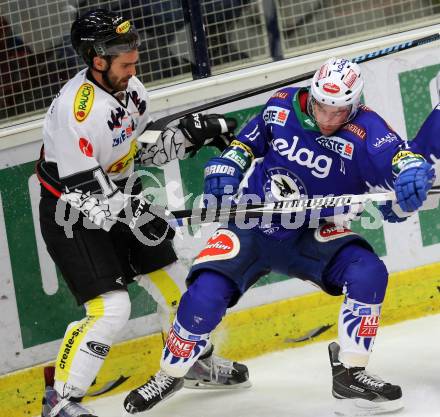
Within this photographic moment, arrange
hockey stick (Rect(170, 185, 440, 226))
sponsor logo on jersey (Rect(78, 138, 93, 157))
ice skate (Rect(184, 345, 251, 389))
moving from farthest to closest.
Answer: ice skate (Rect(184, 345, 251, 389))
sponsor logo on jersey (Rect(78, 138, 93, 157))
hockey stick (Rect(170, 185, 440, 226))

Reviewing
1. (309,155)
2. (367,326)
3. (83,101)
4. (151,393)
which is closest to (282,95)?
(309,155)

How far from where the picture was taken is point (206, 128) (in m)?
4.24

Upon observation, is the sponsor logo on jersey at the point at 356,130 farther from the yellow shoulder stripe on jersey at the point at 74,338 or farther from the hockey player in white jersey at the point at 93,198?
the yellow shoulder stripe on jersey at the point at 74,338

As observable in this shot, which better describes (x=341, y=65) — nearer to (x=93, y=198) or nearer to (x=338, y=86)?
(x=338, y=86)

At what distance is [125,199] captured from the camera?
3.92m

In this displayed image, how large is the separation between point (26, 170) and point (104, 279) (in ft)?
2.71

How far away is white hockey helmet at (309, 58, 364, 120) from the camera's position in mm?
3719

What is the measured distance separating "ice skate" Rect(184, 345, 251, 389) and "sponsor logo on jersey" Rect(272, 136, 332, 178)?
2.99ft

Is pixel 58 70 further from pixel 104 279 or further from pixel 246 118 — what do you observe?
pixel 104 279

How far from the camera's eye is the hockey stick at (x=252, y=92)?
13.9 ft

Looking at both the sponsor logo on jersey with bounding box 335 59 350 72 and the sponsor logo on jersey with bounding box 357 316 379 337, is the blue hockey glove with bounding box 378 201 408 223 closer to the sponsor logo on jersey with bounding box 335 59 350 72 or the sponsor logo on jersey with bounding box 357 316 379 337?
the sponsor logo on jersey with bounding box 357 316 379 337

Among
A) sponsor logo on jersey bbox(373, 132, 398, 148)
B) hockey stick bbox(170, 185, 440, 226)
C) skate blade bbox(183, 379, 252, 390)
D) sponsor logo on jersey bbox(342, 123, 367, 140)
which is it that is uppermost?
sponsor logo on jersey bbox(342, 123, 367, 140)

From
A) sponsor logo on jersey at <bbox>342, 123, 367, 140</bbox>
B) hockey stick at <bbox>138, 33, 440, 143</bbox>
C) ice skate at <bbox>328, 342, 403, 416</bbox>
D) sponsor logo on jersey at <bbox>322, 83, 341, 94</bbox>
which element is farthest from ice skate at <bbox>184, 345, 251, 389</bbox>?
sponsor logo on jersey at <bbox>322, 83, 341, 94</bbox>

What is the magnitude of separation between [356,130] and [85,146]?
921mm
